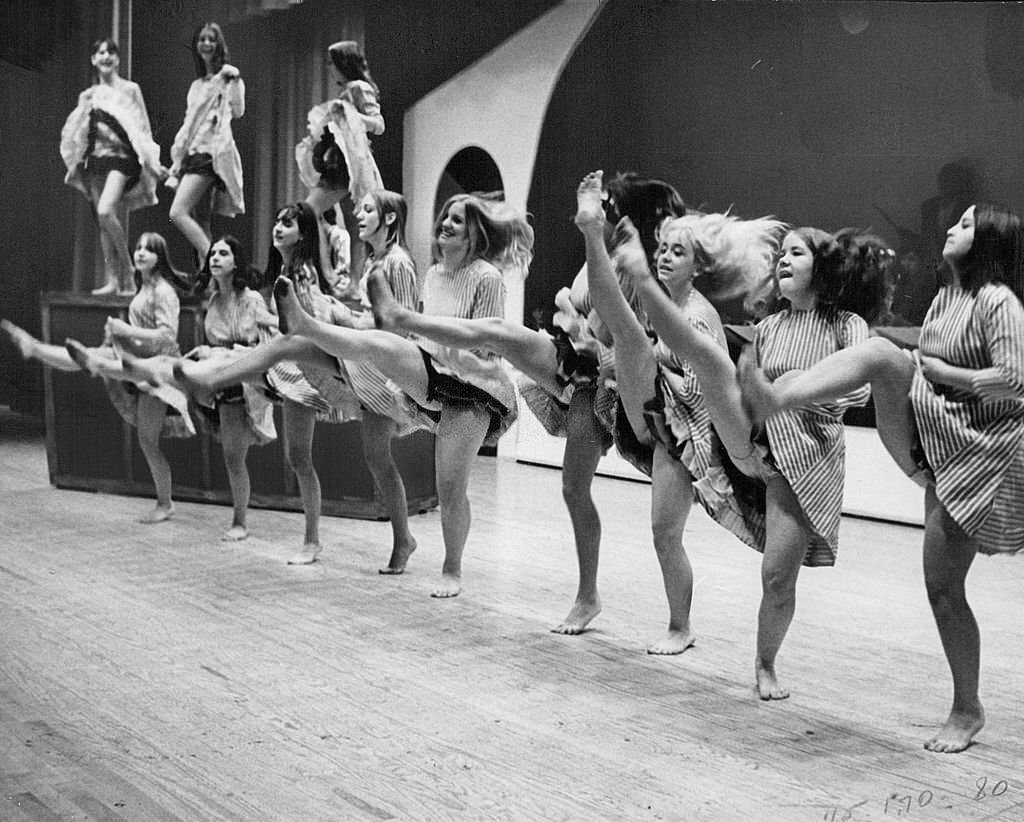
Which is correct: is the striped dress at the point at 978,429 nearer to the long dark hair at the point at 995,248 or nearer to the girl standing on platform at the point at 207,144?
the long dark hair at the point at 995,248

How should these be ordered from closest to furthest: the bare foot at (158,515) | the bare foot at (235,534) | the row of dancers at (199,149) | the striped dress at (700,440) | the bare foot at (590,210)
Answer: the bare foot at (590,210) → the striped dress at (700,440) → the bare foot at (235,534) → the bare foot at (158,515) → the row of dancers at (199,149)

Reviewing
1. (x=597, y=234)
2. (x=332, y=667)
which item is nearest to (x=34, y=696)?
(x=332, y=667)

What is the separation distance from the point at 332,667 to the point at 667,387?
1.32m

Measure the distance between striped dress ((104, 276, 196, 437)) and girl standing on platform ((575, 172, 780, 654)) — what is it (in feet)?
11.2

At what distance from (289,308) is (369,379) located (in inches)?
42.9

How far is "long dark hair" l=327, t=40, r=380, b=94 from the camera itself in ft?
22.1

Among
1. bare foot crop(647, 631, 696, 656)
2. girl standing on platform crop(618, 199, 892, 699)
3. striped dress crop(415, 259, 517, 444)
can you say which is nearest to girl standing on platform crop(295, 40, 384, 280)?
striped dress crop(415, 259, 517, 444)

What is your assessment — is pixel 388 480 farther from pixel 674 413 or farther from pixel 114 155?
pixel 114 155

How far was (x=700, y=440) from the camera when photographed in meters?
3.93

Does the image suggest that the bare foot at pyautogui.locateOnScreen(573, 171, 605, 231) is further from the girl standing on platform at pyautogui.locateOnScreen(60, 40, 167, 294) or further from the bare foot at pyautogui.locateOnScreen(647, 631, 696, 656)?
the girl standing on platform at pyautogui.locateOnScreen(60, 40, 167, 294)

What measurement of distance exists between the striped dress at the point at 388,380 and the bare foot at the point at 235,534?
1079 millimetres

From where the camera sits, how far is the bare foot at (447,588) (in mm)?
5016

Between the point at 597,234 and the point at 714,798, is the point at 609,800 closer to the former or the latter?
the point at 714,798

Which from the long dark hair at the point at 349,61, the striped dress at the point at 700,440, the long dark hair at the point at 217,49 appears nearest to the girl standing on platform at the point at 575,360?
the striped dress at the point at 700,440
